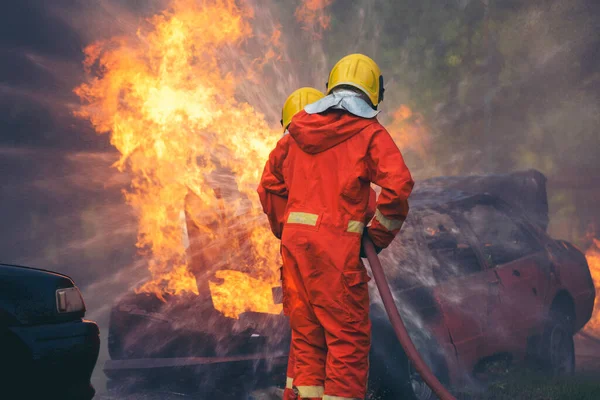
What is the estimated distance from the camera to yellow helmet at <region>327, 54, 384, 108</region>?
2995 mm

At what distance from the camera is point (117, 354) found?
5.07 m

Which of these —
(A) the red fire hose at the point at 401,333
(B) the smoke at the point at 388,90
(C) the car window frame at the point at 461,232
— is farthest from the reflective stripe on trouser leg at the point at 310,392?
(B) the smoke at the point at 388,90

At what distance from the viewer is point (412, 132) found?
10242 mm

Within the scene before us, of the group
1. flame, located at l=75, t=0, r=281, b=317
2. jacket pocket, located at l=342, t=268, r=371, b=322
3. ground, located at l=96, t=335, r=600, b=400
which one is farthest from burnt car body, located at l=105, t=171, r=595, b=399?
flame, located at l=75, t=0, r=281, b=317

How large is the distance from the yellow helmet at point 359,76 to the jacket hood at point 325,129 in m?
0.22

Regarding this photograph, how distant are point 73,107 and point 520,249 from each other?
8445 millimetres

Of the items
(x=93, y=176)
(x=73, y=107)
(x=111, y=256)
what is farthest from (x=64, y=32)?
(x=111, y=256)

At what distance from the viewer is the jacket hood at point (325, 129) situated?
9.12ft

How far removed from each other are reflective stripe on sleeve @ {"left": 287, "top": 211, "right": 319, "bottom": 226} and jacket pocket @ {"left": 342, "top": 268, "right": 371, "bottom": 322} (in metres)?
0.32

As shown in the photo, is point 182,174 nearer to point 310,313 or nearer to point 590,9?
point 310,313

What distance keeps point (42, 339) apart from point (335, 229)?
170cm

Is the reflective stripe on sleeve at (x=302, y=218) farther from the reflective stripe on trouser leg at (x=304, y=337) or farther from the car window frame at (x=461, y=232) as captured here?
the car window frame at (x=461, y=232)

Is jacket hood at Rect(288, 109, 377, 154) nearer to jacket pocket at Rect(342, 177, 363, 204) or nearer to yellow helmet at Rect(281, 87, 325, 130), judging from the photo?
jacket pocket at Rect(342, 177, 363, 204)

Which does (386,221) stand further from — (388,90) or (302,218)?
(388,90)
